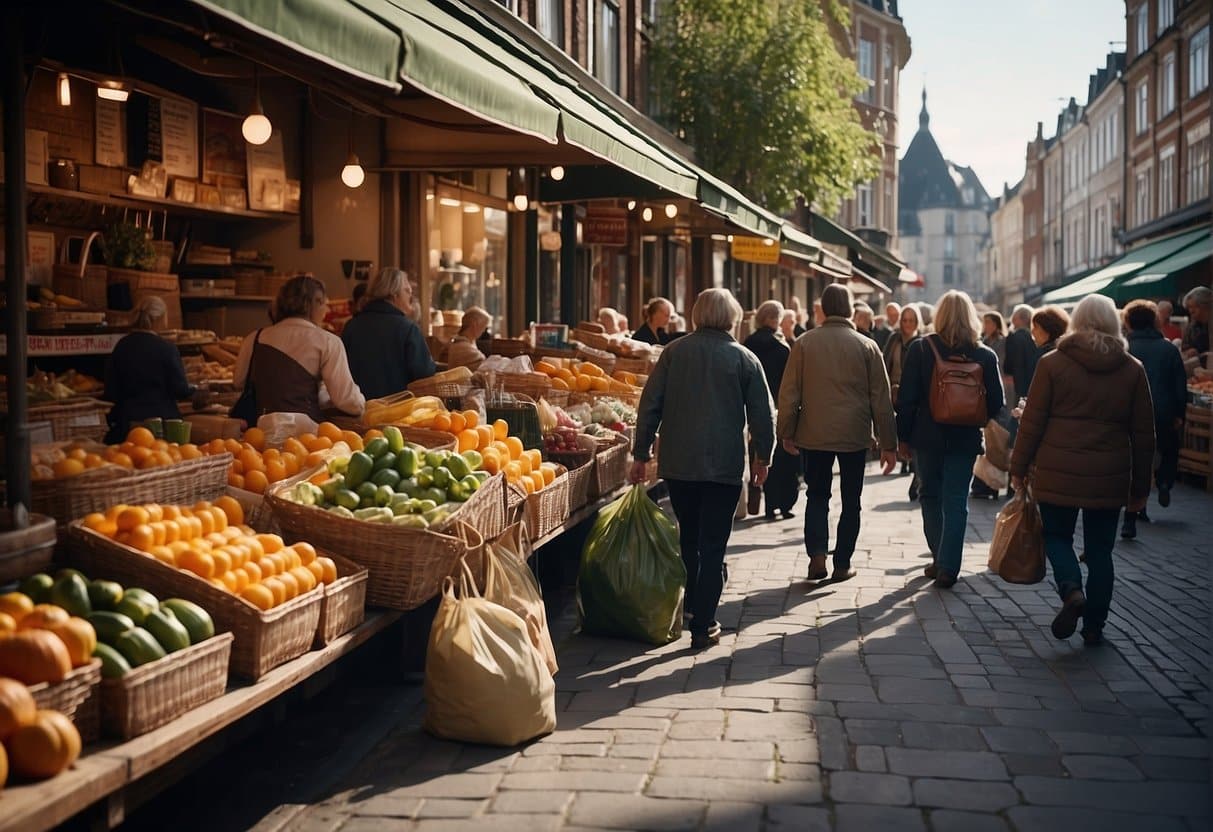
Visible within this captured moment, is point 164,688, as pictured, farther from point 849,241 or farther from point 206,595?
point 849,241

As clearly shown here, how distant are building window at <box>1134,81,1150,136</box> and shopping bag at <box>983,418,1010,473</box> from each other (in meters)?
34.1

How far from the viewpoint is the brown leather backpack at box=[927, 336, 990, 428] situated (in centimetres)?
912

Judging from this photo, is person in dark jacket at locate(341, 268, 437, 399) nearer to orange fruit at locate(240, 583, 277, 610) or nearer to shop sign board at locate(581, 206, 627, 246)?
orange fruit at locate(240, 583, 277, 610)

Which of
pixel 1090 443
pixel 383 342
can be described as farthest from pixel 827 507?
pixel 383 342

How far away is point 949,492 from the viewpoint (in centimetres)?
927

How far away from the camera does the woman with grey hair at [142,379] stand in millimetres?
8977

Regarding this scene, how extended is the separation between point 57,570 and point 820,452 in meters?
5.81

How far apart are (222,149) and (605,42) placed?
1148 centimetres

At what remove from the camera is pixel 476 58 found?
7371 mm

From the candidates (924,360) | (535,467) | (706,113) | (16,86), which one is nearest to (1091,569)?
(924,360)

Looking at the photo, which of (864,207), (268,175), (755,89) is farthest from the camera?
(864,207)

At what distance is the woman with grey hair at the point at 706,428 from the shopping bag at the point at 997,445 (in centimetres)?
670

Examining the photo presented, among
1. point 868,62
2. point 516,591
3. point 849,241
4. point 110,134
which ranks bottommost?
point 516,591

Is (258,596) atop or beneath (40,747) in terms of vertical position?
atop
